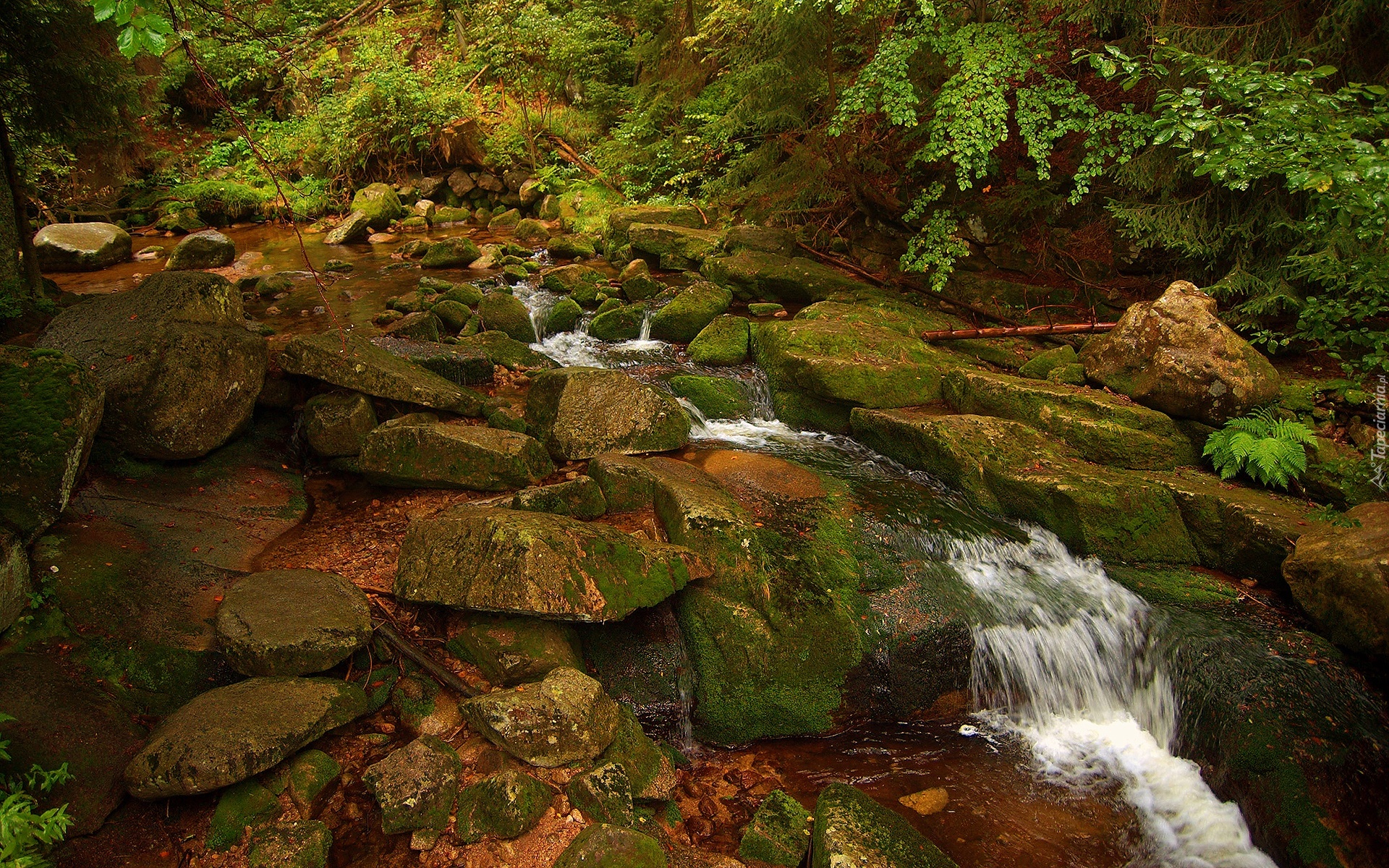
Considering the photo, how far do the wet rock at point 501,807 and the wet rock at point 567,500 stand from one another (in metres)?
2.04

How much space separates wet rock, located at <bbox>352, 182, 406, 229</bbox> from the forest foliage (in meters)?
1.46

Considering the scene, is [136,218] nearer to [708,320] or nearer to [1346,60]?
[708,320]

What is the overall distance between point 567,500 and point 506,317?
16.2ft

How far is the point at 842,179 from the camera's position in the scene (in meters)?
10.6

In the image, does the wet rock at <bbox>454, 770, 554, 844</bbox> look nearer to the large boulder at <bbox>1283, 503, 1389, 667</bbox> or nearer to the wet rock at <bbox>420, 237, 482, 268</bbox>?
the large boulder at <bbox>1283, 503, 1389, 667</bbox>

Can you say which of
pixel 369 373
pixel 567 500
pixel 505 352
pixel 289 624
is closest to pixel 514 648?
pixel 289 624

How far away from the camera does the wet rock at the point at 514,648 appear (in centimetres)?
410

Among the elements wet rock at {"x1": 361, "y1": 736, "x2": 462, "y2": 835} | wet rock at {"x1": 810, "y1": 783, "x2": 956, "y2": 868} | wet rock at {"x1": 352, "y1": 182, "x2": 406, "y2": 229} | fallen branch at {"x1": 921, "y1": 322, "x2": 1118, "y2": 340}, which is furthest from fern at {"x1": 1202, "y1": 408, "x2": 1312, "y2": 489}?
wet rock at {"x1": 352, "y1": 182, "x2": 406, "y2": 229}

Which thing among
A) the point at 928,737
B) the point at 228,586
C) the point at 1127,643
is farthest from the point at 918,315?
the point at 228,586

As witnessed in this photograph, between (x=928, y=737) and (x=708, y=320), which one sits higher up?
(x=708, y=320)

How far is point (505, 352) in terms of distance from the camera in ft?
27.9

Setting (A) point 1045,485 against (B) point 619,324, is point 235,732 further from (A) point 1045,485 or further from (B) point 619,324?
(B) point 619,324

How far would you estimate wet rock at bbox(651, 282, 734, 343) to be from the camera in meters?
9.70

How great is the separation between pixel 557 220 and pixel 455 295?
7.57 metres
